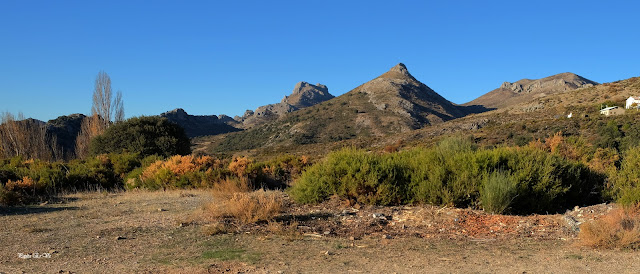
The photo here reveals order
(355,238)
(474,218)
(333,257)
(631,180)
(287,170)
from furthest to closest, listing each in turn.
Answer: (287,170)
(631,180)
(474,218)
(355,238)
(333,257)

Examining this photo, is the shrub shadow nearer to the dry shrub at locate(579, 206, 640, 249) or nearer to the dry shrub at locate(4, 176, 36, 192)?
the dry shrub at locate(4, 176, 36, 192)

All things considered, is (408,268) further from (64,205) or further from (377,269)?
(64,205)

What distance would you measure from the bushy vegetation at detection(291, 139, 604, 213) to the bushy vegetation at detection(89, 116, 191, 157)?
60.7 ft

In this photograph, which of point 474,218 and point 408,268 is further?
point 474,218

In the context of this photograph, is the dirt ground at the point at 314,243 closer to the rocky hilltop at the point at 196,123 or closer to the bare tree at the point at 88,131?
the bare tree at the point at 88,131

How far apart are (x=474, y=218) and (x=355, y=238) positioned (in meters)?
2.85

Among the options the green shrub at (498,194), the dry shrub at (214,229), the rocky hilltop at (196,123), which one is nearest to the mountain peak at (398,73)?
the rocky hilltop at (196,123)

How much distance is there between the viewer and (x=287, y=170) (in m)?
22.1

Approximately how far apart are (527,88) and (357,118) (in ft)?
378

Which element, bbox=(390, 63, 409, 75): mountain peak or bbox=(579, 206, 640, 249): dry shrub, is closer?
bbox=(579, 206, 640, 249): dry shrub

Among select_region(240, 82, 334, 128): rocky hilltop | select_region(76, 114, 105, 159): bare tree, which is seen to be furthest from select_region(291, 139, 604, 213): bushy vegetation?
select_region(240, 82, 334, 128): rocky hilltop

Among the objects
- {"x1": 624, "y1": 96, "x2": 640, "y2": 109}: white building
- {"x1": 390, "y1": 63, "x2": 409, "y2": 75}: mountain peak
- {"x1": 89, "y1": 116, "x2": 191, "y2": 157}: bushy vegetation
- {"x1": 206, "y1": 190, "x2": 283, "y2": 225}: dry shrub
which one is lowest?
{"x1": 206, "y1": 190, "x2": 283, "y2": 225}: dry shrub

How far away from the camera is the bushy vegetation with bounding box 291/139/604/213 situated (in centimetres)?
1023

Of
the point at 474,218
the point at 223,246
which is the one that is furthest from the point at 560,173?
the point at 223,246
